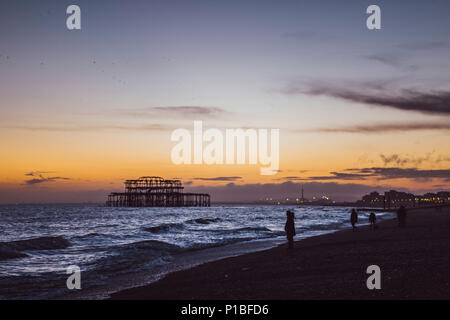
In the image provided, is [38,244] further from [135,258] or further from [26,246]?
[135,258]

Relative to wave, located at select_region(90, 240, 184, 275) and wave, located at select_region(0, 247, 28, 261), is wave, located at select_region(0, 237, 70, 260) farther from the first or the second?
wave, located at select_region(90, 240, 184, 275)

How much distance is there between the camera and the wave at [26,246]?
A: 21469 mm

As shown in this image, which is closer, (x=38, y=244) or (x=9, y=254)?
(x=9, y=254)

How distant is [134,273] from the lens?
1471cm

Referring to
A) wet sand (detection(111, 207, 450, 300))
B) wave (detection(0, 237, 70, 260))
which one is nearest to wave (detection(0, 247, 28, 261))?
wave (detection(0, 237, 70, 260))

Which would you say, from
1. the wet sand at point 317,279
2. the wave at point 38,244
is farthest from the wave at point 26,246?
the wet sand at point 317,279

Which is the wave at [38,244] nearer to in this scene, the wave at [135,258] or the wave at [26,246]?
the wave at [26,246]

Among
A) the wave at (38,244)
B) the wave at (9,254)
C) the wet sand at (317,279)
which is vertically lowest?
the wave at (38,244)

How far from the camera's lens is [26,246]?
1036 inches

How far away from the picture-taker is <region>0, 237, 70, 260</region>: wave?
21469mm

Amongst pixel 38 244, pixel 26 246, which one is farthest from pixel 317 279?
pixel 38 244
